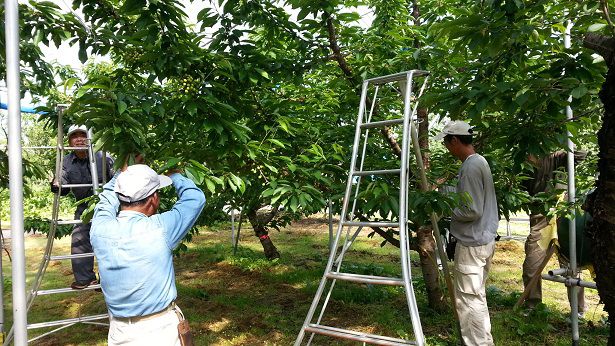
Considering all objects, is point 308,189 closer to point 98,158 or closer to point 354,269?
point 98,158

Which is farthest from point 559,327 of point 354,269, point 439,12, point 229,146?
point 229,146

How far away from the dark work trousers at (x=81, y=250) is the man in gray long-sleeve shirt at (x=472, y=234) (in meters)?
3.55

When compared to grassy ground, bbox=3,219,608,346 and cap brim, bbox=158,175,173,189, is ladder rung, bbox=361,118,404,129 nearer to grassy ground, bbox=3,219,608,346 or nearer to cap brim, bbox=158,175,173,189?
cap brim, bbox=158,175,173,189

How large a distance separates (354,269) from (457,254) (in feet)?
10.2

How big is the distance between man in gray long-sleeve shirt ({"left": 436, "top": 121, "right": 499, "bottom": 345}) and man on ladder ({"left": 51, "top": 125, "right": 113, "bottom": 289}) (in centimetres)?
339

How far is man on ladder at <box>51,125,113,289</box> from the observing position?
4605mm

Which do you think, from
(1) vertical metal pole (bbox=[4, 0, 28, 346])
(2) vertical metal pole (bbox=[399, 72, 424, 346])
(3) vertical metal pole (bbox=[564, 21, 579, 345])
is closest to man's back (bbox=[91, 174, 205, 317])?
(1) vertical metal pole (bbox=[4, 0, 28, 346])

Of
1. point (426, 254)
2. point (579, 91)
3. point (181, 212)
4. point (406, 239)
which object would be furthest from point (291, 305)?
point (579, 91)

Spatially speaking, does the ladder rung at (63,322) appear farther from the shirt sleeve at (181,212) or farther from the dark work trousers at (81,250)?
the shirt sleeve at (181,212)

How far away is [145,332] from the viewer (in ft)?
8.08

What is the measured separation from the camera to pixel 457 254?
368 cm

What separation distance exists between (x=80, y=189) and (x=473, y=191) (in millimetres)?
3993

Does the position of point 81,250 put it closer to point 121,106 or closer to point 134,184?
point 121,106

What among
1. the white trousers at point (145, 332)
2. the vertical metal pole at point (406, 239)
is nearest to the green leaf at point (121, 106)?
the white trousers at point (145, 332)
